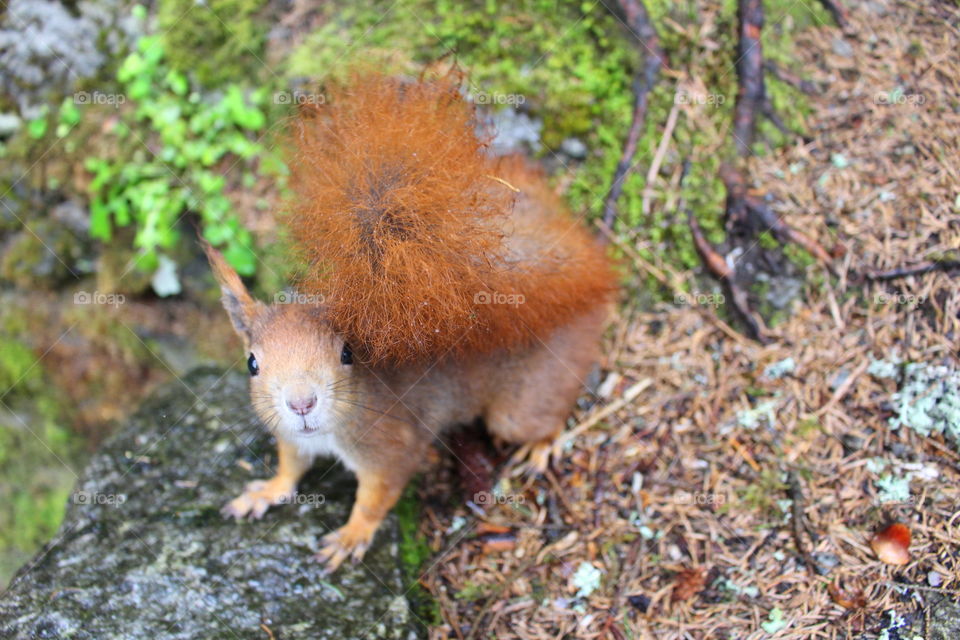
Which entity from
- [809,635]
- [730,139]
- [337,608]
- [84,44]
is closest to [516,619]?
[337,608]

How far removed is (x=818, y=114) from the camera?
3791mm

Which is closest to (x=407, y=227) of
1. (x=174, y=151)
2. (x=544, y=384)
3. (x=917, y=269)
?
(x=544, y=384)

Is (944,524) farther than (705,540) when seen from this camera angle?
No

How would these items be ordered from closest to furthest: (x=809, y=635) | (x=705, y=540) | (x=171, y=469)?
(x=809, y=635) < (x=705, y=540) < (x=171, y=469)

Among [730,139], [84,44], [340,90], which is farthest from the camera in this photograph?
[84,44]

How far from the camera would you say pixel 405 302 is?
96.7 inches

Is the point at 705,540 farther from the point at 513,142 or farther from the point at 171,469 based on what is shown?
the point at 171,469

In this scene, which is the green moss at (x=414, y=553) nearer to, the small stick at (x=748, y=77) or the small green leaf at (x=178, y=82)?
the small stick at (x=748, y=77)

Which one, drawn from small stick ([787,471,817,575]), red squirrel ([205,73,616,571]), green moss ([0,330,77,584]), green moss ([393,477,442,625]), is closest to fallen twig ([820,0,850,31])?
red squirrel ([205,73,616,571])

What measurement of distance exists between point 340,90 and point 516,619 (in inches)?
97.1

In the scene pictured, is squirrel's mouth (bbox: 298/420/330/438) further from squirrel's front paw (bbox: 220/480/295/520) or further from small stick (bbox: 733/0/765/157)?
small stick (bbox: 733/0/765/157)

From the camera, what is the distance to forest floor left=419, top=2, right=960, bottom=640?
9.51ft

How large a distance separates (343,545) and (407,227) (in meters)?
1.62

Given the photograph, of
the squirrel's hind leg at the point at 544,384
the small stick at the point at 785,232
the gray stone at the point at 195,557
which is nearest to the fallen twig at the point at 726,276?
the small stick at the point at 785,232
